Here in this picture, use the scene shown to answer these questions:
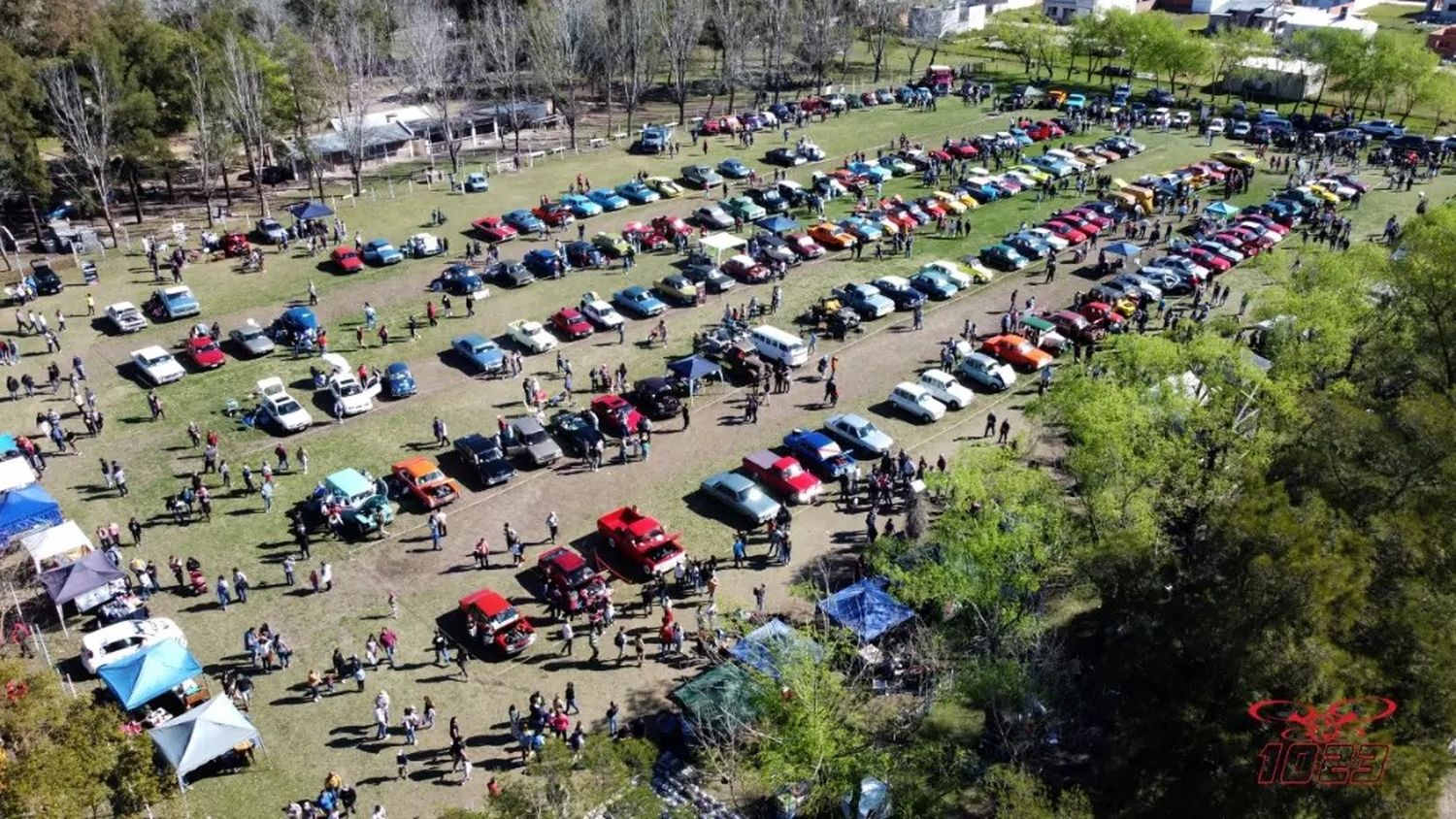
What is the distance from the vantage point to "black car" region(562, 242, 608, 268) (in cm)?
5872

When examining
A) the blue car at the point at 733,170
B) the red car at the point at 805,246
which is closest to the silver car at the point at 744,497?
the red car at the point at 805,246

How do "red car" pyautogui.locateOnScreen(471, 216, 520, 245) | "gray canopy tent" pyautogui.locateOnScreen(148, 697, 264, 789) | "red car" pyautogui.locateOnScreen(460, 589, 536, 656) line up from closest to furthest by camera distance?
1. "gray canopy tent" pyautogui.locateOnScreen(148, 697, 264, 789)
2. "red car" pyautogui.locateOnScreen(460, 589, 536, 656)
3. "red car" pyautogui.locateOnScreen(471, 216, 520, 245)

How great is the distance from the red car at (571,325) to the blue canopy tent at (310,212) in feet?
69.3

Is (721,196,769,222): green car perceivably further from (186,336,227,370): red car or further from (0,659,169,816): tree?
(0,659,169,816): tree

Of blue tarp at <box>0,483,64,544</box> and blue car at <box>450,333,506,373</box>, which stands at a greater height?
blue car at <box>450,333,506,373</box>

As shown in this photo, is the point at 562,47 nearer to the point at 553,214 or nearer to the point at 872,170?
the point at 553,214

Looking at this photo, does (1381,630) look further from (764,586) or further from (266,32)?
(266,32)

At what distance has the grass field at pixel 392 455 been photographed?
29.4 metres

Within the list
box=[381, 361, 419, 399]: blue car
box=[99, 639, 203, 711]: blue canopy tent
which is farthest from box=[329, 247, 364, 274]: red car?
box=[99, 639, 203, 711]: blue canopy tent

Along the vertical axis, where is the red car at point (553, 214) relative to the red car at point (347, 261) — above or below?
above

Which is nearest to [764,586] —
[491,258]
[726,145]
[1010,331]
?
[1010,331]

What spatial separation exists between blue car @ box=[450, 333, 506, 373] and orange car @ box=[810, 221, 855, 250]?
22.4m

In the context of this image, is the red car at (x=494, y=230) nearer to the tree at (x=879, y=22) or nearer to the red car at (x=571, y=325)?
the red car at (x=571, y=325)

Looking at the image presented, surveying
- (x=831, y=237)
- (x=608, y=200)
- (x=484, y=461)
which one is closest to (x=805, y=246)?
(x=831, y=237)
